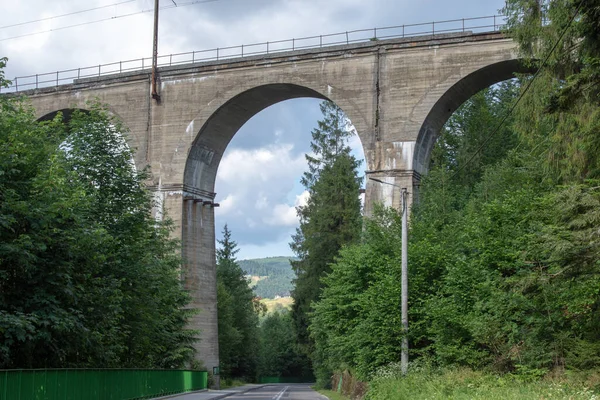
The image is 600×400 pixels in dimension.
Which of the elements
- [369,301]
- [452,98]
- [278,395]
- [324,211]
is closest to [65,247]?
[369,301]

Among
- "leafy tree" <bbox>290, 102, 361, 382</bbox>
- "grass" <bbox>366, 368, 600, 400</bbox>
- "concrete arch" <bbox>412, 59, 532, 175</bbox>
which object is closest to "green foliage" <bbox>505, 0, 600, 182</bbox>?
"grass" <bbox>366, 368, 600, 400</bbox>

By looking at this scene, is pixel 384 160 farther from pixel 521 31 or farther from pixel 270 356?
pixel 270 356

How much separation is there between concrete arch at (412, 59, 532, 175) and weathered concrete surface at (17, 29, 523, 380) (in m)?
0.06

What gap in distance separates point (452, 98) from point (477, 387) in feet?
62.2

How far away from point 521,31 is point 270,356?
84.4 m

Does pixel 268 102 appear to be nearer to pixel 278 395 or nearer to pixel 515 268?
pixel 278 395

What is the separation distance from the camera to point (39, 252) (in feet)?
57.4

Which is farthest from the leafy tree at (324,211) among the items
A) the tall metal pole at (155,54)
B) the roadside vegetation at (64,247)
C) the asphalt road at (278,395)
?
the roadside vegetation at (64,247)

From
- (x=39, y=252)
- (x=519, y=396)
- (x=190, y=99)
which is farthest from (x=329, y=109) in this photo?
(x=519, y=396)

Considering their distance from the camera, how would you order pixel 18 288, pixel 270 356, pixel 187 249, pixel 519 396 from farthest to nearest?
pixel 270 356 < pixel 187 249 < pixel 18 288 < pixel 519 396

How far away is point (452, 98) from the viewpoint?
109 ft

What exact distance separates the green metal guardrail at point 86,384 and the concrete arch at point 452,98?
1314 centimetres

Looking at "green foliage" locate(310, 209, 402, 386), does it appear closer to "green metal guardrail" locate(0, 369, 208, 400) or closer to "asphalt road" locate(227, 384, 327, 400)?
"asphalt road" locate(227, 384, 327, 400)

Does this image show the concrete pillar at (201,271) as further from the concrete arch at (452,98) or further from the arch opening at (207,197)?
the concrete arch at (452,98)
